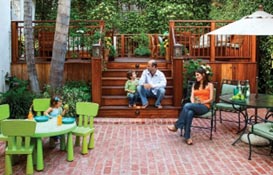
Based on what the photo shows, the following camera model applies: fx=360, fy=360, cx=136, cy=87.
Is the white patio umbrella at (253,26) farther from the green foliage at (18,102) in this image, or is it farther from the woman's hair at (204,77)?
the green foliage at (18,102)

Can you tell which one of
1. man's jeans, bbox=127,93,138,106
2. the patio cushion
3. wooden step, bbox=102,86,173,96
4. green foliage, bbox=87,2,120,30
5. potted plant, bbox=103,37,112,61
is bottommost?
the patio cushion

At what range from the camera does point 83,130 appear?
17.6 feet

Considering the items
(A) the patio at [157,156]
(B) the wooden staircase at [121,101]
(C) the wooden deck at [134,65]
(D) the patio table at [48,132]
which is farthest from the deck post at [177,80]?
(D) the patio table at [48,132]

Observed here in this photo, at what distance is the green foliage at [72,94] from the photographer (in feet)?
24.8

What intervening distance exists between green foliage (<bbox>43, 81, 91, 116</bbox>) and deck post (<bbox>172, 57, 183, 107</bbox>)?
1994 millimetres

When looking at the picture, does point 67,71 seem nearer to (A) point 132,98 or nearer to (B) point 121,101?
(B) point 121,101

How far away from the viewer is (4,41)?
8.82 metres

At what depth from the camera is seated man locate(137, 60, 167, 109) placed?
778 centimetres

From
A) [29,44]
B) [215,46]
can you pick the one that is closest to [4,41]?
[29,44]

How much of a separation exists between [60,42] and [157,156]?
12.3ft

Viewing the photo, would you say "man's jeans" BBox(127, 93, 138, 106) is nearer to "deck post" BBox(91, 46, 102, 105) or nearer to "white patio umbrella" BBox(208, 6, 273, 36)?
"deck post" BBox(91, 46, 102, 105)

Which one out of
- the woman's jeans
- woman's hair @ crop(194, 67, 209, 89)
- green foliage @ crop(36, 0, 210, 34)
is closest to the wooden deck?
woman's hair @ crop(194, 67, 209, 89)

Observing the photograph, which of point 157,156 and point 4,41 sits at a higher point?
point 4,41

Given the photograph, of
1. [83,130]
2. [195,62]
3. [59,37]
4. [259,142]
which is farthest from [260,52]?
[83,130]
